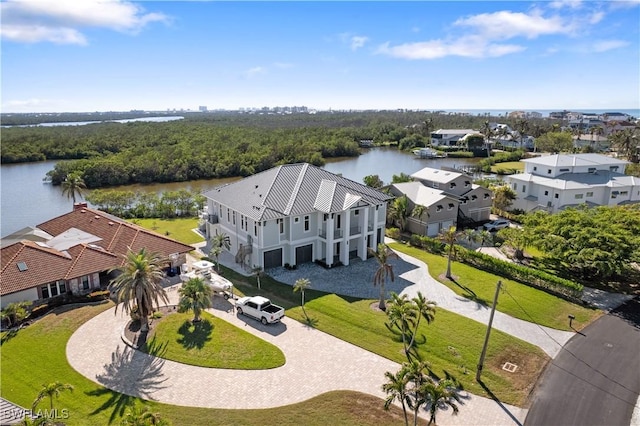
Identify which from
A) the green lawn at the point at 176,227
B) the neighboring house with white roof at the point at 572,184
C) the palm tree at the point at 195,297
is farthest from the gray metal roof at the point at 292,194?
the neighboring house with white roof at the point at 572,184

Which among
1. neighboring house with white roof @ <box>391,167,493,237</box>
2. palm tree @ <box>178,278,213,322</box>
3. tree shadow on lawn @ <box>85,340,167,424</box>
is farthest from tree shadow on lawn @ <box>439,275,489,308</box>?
tree shadow on lawn @ <box>85,340,167,424</box>

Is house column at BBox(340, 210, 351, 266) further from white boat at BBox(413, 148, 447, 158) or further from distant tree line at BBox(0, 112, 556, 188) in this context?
white boat at BBox(413, 148, 447, 158)

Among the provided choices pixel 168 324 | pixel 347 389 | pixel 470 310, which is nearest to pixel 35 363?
pixel 168 324

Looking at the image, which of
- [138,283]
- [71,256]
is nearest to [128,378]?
[138,283]

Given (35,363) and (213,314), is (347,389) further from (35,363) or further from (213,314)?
(35,363)

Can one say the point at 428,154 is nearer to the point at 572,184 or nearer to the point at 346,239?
the point at 572,184

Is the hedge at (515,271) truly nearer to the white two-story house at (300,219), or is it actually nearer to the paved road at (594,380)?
the paved road at (594,380)
